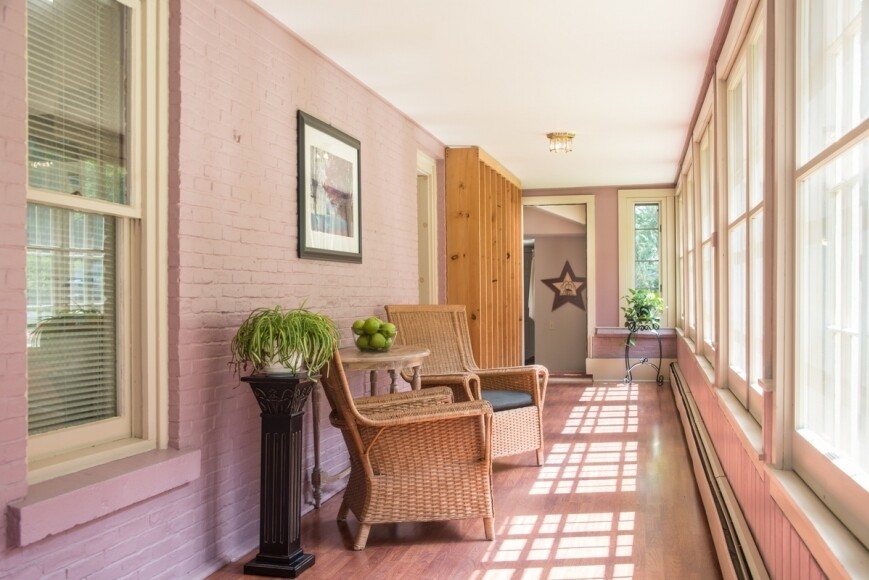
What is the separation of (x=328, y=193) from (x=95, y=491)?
2.36 metres

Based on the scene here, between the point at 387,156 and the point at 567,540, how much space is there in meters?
2.98

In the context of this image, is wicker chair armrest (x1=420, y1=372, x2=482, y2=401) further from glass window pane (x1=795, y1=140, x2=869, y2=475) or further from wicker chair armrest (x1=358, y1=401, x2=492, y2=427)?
glass window pane (x1=795, y1=140, x2=869, y2=475)

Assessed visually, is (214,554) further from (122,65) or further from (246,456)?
(122,65)

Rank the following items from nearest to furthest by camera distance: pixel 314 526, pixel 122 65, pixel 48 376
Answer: pixel 48 376 → pixel 122 65 → pixel 314 526

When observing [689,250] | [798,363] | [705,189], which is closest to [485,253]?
[689,250]

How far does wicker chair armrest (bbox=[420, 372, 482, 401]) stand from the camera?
4672 mm

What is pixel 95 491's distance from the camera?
246 centimetres

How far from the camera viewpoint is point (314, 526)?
12.5ft

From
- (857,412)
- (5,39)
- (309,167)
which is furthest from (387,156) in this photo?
(857,412)

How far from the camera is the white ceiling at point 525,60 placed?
3754mm

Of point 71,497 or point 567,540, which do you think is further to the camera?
point 567,540

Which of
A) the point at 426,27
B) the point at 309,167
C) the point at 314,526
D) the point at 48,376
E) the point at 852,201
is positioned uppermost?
the point at 426,27

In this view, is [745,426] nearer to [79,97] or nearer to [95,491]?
[95,491]

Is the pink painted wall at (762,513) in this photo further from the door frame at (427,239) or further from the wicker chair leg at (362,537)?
the door frame at (427,239)
